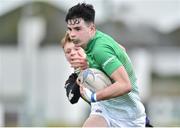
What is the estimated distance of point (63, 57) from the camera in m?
40.2

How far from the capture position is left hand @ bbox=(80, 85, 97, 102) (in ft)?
24.7

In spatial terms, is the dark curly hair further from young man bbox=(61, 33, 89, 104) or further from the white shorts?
the white shorts

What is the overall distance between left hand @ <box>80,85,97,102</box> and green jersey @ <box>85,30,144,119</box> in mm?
203

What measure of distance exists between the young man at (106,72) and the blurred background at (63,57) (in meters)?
24.6

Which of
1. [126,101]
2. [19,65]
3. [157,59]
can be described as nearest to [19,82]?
[19,65]

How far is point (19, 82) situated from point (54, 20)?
431 cm

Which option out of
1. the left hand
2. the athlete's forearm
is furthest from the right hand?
the athlete's forearm

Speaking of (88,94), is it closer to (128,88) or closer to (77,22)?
(128,88)

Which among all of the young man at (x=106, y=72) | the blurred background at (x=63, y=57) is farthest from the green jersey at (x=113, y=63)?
the blurred background at (x=63, y=57)

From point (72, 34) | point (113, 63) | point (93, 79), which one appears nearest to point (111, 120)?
point (93, 79)

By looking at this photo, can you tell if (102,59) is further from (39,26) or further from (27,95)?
(39,26)

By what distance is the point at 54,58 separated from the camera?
40938mm

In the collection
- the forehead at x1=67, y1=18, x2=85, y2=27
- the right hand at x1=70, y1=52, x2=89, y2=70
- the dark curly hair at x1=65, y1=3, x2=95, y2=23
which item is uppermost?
the dark curly hair at x1=65, y1=3, x2=95, y2=23

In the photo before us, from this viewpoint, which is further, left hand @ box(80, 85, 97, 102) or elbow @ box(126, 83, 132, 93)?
left hand @ box(80, 85, 97, 102)
